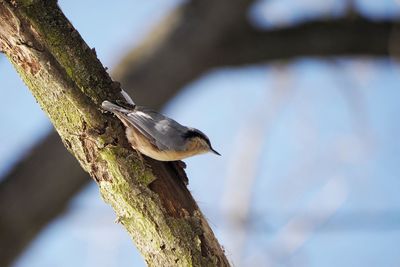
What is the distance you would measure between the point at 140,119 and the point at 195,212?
9.6 inches

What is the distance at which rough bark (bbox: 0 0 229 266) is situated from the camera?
→ 1389 millimetres

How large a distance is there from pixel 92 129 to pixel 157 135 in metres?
0.15

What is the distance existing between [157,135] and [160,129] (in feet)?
0.05

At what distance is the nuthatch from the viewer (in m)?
1.36

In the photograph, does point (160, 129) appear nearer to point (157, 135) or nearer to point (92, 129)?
A: point (157, 135)

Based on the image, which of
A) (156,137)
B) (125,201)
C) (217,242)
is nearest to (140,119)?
(156,137)

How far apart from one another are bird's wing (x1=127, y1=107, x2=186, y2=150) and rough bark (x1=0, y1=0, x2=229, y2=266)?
2.5 inches

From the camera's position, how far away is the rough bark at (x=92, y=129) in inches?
54.7

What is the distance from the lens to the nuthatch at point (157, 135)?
1.36 m

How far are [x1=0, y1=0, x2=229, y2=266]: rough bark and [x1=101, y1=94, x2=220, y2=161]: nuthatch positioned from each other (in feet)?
0.12

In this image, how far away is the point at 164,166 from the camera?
147 cm

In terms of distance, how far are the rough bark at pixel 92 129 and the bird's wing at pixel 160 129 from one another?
6cm

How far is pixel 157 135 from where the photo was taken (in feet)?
4.46

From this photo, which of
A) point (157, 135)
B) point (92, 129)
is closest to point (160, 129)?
point (157, 135)
